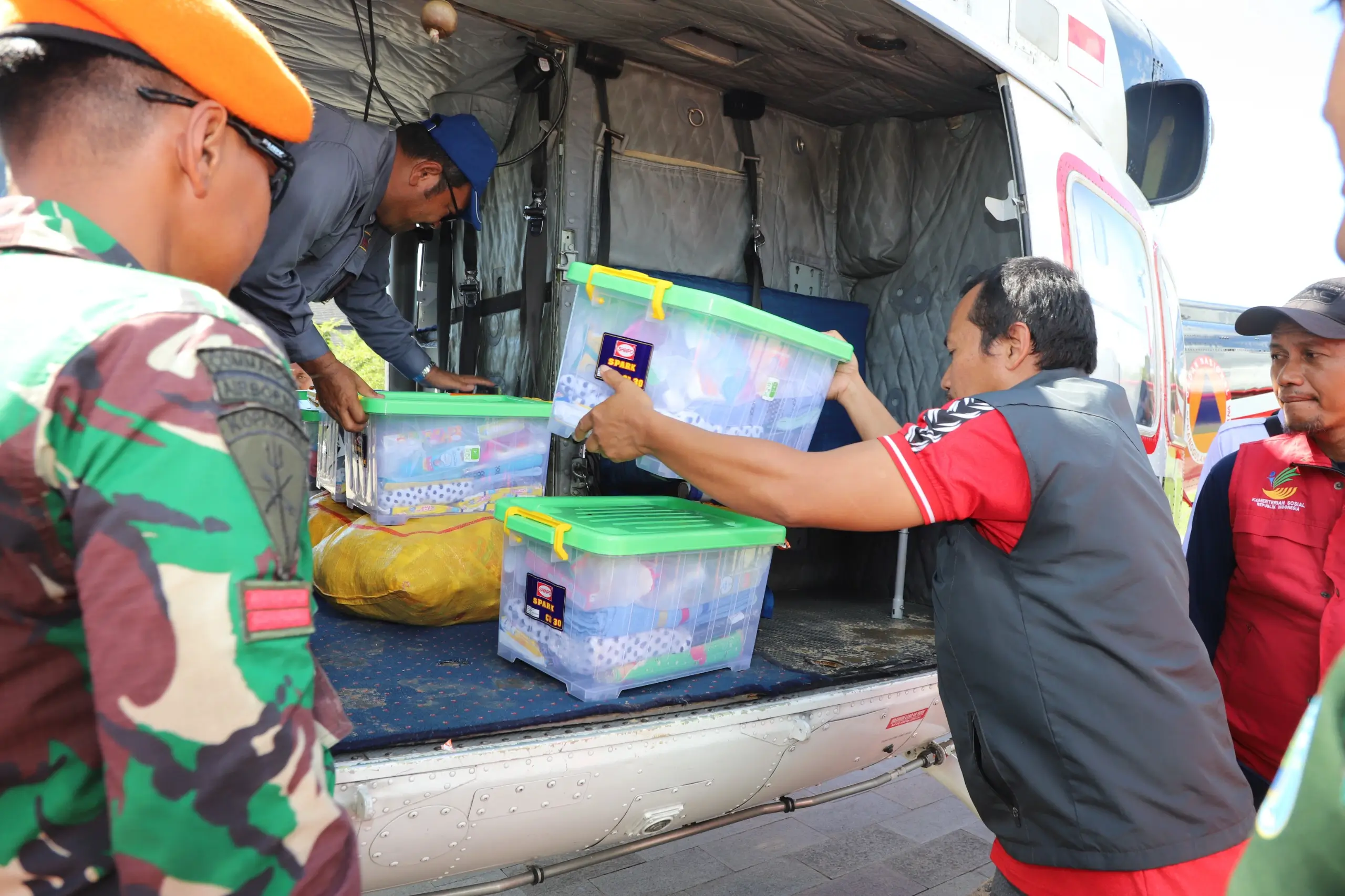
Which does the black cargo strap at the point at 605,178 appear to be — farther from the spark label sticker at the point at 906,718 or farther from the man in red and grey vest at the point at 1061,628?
the spark label sticker at the point at 906,718

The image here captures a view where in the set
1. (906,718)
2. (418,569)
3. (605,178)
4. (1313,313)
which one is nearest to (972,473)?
(906,718)

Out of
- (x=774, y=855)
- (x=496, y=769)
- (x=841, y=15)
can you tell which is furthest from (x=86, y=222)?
(x=774, y=855)

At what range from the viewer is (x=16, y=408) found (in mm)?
641

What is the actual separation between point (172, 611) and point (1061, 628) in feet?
4.98

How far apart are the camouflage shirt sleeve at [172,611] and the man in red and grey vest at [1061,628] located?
123 centimetres

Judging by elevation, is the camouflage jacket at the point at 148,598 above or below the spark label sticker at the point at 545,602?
above

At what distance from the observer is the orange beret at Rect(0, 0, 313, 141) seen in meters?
0.79

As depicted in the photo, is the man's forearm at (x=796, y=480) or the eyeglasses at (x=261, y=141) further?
Result: the man's forearm at (x=796, y=480)

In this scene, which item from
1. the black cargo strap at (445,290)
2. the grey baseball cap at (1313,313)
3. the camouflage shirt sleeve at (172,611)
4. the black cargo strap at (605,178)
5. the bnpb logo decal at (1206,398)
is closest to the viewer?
the camouflage shirt sleeve at (172,611)

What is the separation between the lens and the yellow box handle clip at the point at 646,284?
2104 millimetres

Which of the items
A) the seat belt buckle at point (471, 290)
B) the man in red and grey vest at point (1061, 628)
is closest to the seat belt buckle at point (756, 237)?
the seat belt buckle at point (471, 290)

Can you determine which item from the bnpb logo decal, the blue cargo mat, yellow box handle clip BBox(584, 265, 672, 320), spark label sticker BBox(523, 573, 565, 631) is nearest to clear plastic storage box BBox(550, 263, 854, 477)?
yellow box handle clip BBox(584, 265, 672, 320)

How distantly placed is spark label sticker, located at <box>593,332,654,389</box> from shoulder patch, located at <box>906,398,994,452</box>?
0.70m

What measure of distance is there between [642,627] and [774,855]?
5.72ft
